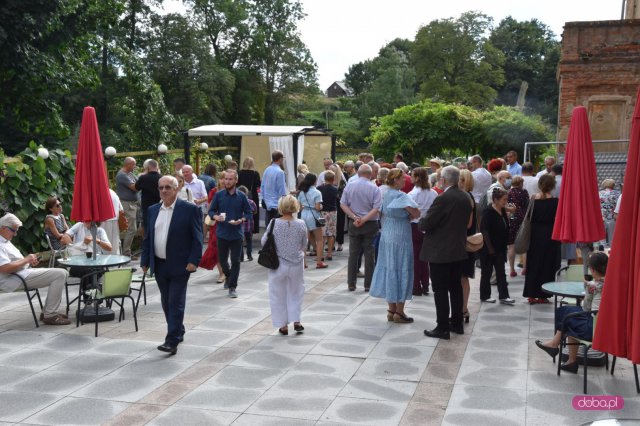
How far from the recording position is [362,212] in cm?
1084

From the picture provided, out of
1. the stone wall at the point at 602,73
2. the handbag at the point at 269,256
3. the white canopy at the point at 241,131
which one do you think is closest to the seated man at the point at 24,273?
the handbag at the point at 269,256

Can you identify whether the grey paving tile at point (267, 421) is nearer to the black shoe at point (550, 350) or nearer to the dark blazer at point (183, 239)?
the dark blazer at point (183, 239)

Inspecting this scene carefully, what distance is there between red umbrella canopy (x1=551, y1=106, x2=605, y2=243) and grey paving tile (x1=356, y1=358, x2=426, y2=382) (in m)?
1.87

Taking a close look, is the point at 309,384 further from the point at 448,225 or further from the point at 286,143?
the point at 286,143

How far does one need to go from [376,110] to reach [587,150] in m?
52.0

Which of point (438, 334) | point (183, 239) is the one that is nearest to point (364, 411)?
point (438, 334)

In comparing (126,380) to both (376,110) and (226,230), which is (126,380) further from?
(376,110)

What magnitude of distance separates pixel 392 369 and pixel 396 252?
198cm

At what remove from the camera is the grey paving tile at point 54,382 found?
21.7 feet

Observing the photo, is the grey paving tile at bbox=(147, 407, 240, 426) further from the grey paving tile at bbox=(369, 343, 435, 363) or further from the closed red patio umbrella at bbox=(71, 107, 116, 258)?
the closed red patio umbrella at bbox=(71, 107, 116, 258)

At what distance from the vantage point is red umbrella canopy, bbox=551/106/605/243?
6.97 meters

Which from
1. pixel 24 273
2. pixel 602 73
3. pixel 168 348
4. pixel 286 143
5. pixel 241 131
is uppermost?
pixel 602 73

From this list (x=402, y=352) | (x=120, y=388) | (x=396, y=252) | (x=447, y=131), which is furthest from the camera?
(x=447, y=131)

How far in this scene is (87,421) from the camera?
586 cm
